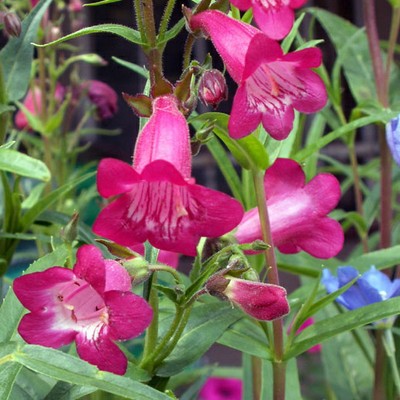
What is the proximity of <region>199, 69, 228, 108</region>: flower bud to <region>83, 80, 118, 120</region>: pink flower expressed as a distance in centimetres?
74

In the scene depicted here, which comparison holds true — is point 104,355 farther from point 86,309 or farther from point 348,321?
point 348,321

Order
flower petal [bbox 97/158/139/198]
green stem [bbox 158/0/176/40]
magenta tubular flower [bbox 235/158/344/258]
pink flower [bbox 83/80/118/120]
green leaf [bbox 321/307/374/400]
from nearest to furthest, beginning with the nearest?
flower petal [bbox 97/158/139/198]
green stem [bbox 158/0/176/40]
magenta tubular flower [bbox 235/158/344/258]
green leaf [bbox 321/307/374/400]
pink flower [bbox 83/80/118/120]

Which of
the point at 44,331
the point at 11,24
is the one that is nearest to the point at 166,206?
the point at 44,331

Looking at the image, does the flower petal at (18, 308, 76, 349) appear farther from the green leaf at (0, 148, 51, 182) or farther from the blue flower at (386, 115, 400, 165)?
the blue flower at (386, 115, 400, 165)

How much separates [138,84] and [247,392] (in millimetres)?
2210

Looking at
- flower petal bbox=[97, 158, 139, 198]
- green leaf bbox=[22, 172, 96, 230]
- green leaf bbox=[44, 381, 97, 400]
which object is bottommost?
green leaf bbox=[44, 381, 97, 400]

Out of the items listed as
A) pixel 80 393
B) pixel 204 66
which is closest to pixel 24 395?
pixel 80 393

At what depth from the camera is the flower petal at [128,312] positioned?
0.53m

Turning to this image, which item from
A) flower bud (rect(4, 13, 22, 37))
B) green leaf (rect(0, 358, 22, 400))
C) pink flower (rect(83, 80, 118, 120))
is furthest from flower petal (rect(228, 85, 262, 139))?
pink flower (rect(83, 80, 118, 120))

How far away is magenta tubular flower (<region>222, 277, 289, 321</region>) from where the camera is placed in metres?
0.56

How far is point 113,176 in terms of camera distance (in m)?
0.50

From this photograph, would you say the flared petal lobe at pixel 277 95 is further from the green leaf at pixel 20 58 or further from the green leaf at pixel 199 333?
the green leaf at pixel 20 58

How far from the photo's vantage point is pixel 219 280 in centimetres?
59

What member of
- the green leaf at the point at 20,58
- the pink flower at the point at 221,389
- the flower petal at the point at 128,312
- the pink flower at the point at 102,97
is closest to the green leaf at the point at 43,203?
the green leaf at the point at 20,58
